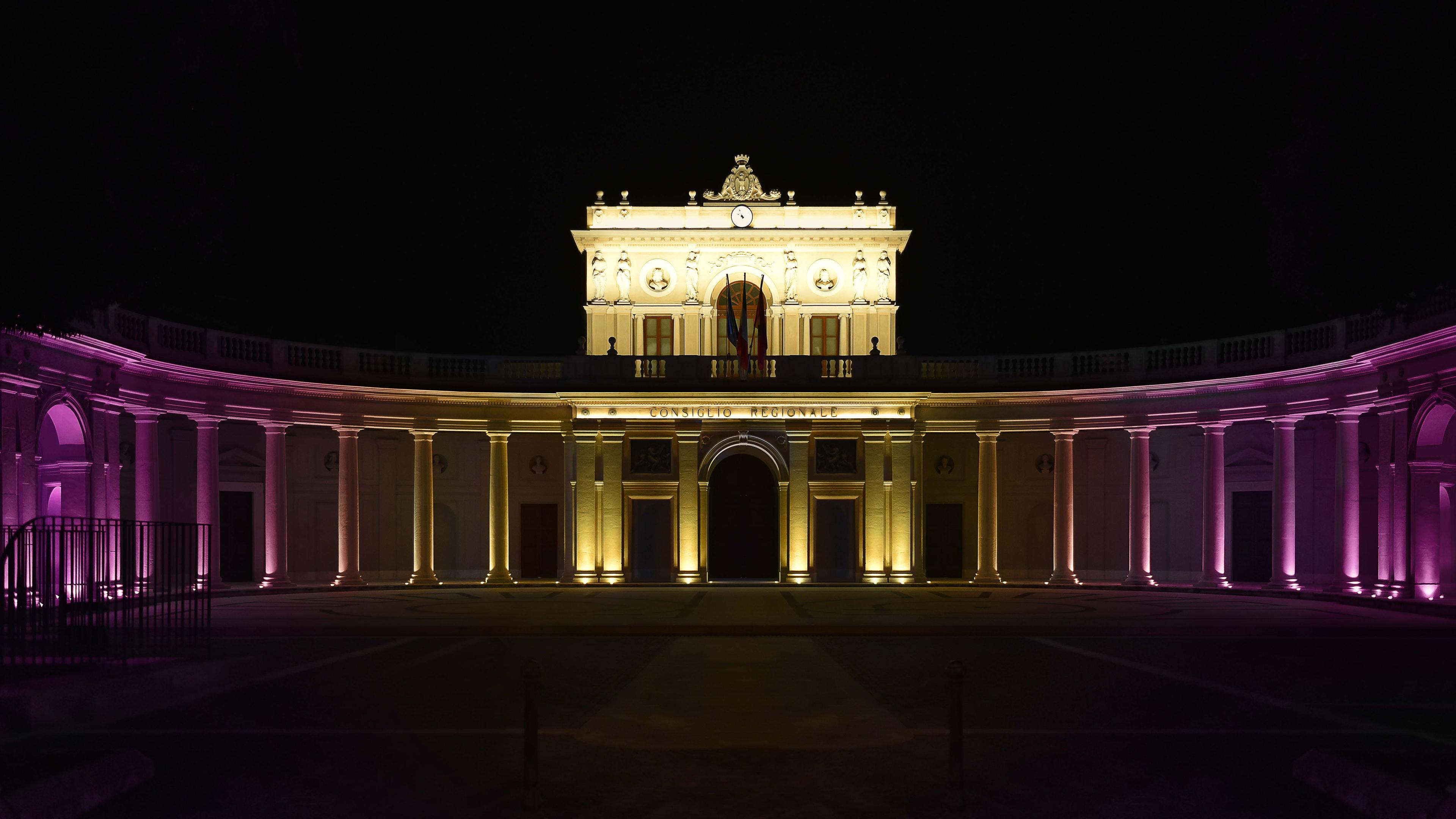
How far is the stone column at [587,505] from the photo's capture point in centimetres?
3619

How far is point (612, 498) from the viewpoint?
36.5 meters

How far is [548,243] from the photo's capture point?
42.4 m

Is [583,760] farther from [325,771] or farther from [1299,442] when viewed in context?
[1299,442]

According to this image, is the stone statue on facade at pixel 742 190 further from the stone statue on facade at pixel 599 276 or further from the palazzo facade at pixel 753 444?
the stone statue on facade at pixel 599 276

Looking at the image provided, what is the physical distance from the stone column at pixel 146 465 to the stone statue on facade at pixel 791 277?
60.4ft

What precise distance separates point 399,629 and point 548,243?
76.3 feet

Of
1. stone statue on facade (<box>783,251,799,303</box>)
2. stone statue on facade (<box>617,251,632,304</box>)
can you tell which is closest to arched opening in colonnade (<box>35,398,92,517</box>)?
stone statue on facade (<box>617,251,632,304</box>)

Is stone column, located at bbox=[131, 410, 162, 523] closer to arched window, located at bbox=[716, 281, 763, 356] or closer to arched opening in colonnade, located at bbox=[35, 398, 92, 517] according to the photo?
arched opening in colonnade, located at bbox=[35, 398, 92, 517]

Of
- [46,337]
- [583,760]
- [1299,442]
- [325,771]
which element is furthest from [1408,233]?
[1299,442]

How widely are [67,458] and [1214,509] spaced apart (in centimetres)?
2857

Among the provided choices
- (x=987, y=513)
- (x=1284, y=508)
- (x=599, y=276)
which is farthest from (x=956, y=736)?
(x=599, y=276)

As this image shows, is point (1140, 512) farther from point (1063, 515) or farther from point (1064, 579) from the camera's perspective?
point (1064, 579)

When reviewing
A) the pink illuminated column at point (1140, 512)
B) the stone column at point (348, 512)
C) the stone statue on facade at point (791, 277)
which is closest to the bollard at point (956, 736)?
the pink illuminated column at point (1140, 512)

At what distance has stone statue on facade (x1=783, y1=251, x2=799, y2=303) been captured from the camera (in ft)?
125
